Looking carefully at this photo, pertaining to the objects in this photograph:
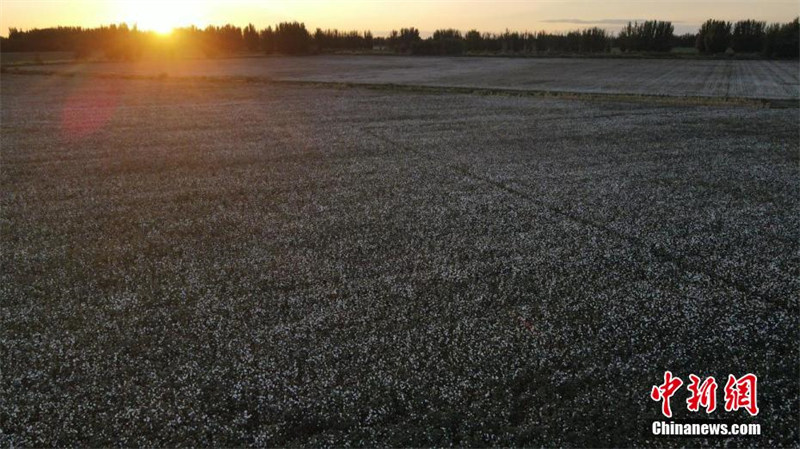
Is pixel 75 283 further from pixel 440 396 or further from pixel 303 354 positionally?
pixel 440 396

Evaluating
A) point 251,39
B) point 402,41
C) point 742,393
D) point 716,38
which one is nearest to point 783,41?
point 716,38

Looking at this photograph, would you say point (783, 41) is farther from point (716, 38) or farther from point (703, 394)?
point (703, 394)

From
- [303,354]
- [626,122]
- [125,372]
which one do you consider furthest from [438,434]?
[626,122]

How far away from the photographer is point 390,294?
621cm

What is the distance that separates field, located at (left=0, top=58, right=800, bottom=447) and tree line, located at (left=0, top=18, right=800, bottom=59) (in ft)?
235

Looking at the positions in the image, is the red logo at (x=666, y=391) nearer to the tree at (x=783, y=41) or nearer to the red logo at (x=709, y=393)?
the red logo at (x=709, y=393)

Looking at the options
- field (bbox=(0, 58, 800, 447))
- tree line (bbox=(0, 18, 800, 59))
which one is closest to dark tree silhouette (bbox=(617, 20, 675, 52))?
tree line (bbox=(0, 18, 800, 59))

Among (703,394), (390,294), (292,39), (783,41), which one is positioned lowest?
(703,394)

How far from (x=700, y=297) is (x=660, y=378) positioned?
6.22 feet

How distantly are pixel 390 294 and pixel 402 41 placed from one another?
4018 inches

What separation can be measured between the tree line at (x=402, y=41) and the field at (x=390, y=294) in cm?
7158

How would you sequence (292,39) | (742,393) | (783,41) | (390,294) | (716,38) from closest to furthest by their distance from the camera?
(742,393) < (390,294) < (783,41) < (716,38) < (292,39)

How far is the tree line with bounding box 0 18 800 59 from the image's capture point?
238 feet

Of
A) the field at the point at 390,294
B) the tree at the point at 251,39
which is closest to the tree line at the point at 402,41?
the tree at the point at 251,39
